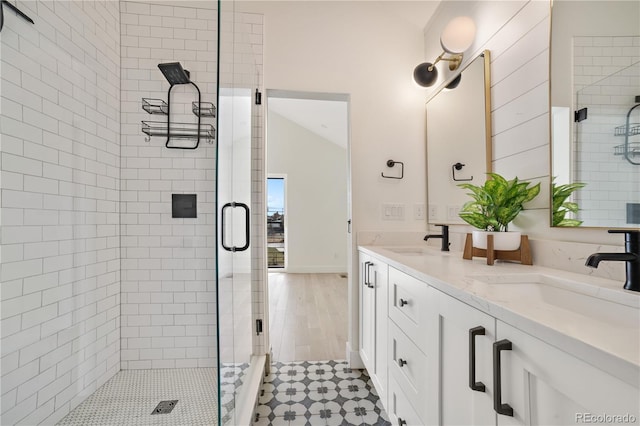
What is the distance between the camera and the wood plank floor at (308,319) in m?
2.26

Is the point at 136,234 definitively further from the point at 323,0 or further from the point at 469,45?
the point at 469,45

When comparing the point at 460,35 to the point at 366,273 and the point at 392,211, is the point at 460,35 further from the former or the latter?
the point at 366,273

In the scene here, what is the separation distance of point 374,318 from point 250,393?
83 cm

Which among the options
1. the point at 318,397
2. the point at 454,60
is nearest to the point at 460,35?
the point at 454,60

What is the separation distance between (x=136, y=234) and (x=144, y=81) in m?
1.08

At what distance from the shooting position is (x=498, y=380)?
0.57 metres

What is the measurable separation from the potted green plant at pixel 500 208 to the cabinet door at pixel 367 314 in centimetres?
66

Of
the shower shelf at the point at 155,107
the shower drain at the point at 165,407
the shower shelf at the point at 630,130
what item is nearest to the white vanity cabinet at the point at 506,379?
the shower shelf at the point at 630,130

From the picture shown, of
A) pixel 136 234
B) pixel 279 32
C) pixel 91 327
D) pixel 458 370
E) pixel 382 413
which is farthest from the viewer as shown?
pixel 279 32

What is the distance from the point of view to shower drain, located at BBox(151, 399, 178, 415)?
146cm

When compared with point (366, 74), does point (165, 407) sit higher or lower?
lower

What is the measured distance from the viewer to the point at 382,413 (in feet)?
5.03

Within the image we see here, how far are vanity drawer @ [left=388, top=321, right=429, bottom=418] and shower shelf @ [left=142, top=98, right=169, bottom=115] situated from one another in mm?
2007

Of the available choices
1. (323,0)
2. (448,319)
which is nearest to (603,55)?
(448,319)
